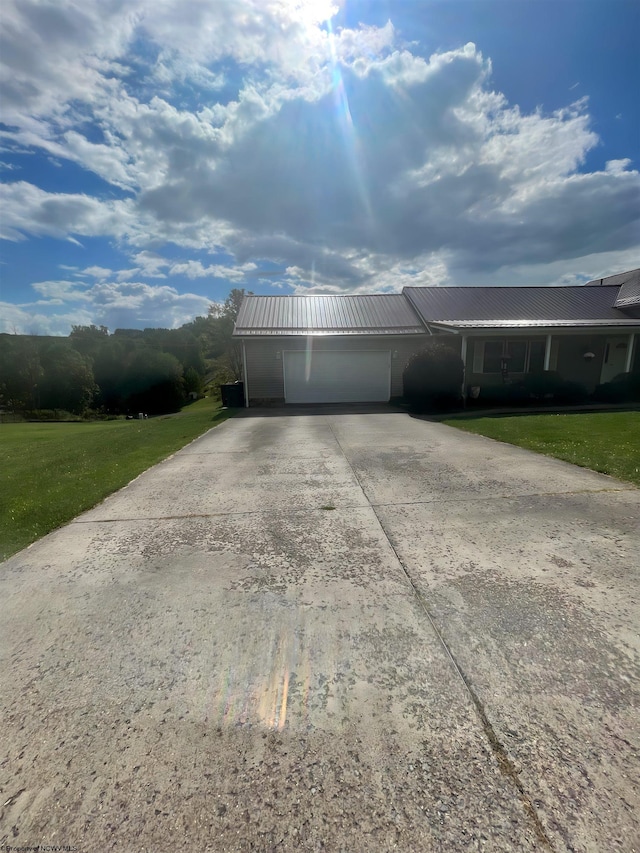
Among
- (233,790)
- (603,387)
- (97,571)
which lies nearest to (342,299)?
(603,387)

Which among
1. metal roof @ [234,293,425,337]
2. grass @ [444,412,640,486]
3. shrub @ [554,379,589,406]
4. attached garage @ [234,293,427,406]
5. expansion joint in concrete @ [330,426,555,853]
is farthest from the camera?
metal roof @ [234,293,425,337]

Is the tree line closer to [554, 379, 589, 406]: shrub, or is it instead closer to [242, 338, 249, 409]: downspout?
[242, 338, 249, 409]: downspout

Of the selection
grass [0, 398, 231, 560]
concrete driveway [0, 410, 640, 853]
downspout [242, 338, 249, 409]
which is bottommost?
grass [0, 398, 231, 560]

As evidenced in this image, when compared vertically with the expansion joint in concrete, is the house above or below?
above

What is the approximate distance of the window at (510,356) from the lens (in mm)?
15727

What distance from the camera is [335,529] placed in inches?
145

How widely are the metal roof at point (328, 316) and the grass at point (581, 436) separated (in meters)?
7.00

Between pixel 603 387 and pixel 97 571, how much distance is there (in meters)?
17.1

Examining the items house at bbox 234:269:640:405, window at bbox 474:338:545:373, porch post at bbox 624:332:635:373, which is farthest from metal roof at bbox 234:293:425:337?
porch post at bbox 624:332:635:373

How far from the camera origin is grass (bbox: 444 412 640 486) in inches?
219

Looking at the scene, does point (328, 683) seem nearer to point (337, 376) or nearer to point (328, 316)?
point (337, 376)

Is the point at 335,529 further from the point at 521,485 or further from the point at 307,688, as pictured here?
the point at 521,485

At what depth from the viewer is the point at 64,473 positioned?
20.1 ft

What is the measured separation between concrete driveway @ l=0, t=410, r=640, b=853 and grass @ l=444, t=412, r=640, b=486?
6.30 feet
